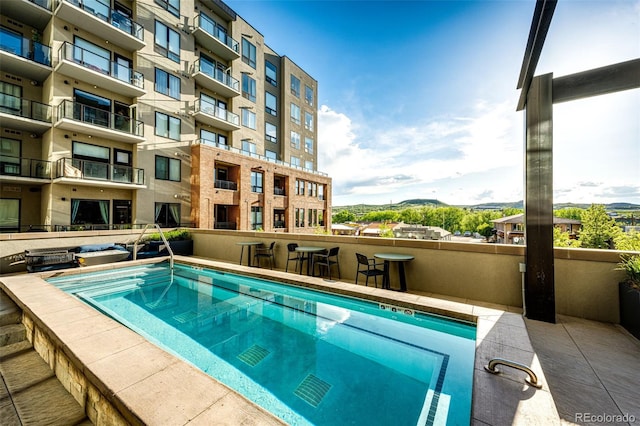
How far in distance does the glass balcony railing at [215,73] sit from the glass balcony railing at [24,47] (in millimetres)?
7156

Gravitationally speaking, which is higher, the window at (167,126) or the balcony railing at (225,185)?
the window at (167,126)

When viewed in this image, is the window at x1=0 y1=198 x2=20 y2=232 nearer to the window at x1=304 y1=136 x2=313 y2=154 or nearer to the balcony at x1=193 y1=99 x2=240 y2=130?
the balcony at x1=193 y1=99 x2=240 y2=130

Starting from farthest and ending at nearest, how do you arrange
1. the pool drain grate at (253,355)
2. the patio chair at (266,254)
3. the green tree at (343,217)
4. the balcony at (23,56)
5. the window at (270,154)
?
the green tree at (343,217)
the window at (270,154)
the balcony at (23,56)
the patio chair at (266,254)
the pool drain grate at (253,355)

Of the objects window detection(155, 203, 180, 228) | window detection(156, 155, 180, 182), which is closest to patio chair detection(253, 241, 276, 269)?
window detection(155, 203, 180, 228)

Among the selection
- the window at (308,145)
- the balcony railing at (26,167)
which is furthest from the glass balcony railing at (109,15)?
the window at (308,145)

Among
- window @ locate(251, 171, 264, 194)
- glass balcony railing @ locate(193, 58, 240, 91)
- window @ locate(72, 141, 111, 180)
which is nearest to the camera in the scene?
window @ locate(72, 141, 111, 180)

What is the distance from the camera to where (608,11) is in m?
3.18

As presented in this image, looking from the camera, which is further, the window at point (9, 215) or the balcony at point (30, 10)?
the window at point (9, 215)

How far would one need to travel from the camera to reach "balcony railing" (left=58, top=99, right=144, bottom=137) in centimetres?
1128

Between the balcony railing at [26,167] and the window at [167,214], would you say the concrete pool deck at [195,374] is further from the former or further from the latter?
the window at [167,214]

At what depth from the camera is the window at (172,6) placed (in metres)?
15.2

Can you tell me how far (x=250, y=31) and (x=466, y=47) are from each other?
2004cm

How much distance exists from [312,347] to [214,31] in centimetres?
2164

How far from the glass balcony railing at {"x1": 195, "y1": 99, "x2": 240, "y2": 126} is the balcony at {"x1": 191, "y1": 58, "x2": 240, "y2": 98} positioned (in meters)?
1.39
